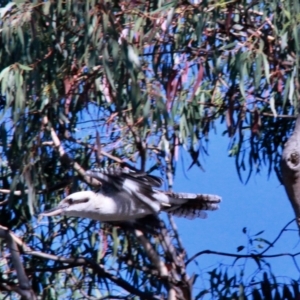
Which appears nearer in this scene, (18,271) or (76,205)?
(18,271)

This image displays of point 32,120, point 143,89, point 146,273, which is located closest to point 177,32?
point 143,89

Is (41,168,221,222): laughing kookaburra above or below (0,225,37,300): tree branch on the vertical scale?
above

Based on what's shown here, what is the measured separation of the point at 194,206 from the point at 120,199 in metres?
0.50

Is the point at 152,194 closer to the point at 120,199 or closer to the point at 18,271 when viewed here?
the point at 120,199

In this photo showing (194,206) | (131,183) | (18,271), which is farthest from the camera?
(194,206)

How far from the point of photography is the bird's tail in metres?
4.84

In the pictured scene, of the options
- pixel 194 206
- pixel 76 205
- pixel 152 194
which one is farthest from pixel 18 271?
pixel 194 206

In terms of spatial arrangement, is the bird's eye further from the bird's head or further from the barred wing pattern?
the bird's head

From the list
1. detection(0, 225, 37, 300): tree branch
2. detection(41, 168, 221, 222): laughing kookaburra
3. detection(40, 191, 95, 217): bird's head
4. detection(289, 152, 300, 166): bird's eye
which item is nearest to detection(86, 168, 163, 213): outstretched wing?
detection(41, 168, 221, 222): laughing kookaburra

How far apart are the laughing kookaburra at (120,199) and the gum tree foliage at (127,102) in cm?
10

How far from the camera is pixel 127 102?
13.5 ft

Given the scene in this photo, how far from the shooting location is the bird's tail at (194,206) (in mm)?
4844

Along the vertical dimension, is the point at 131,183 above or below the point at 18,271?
above

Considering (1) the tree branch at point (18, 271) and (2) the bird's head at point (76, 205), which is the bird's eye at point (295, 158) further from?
(1) the tree branch at point (18, 271)
